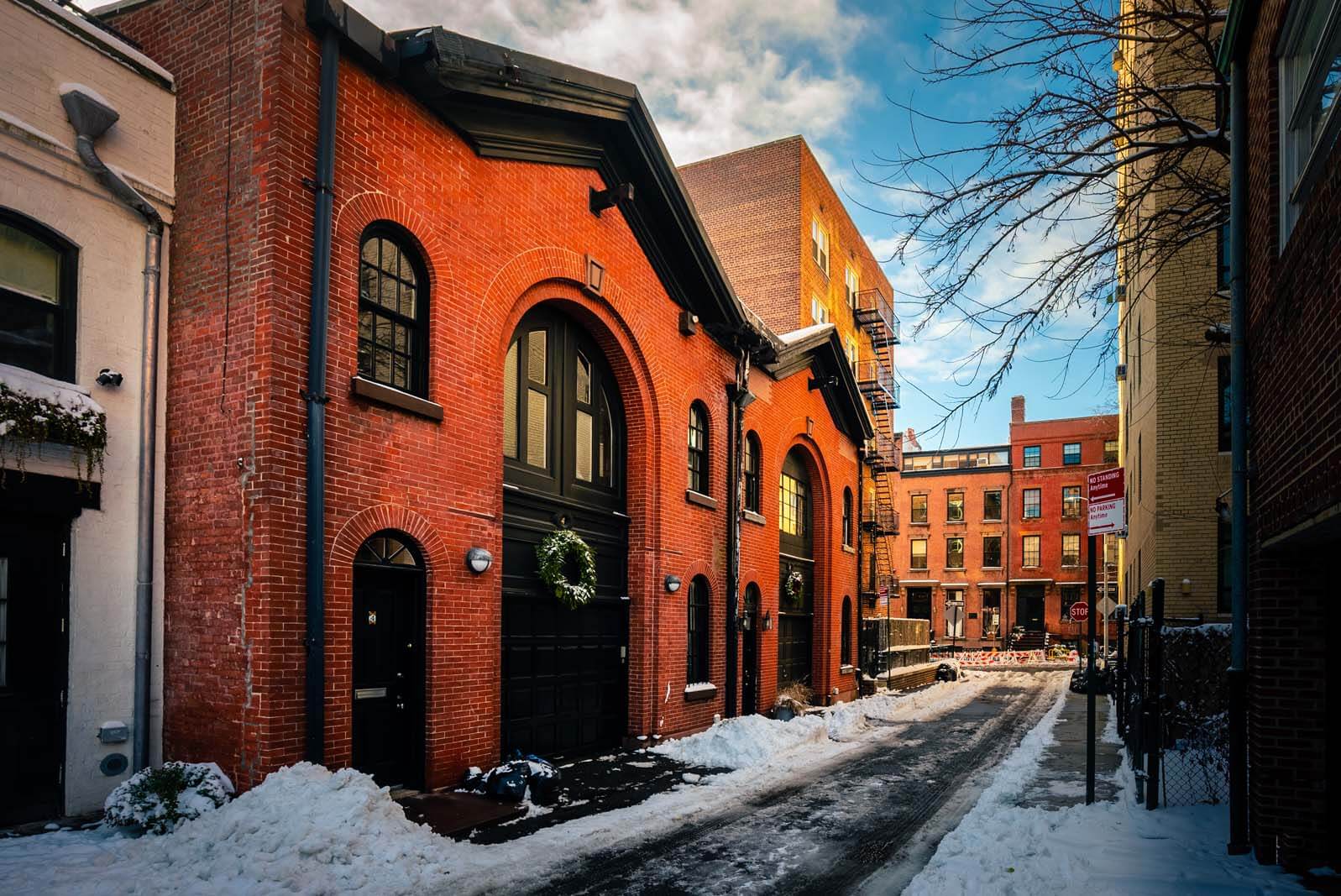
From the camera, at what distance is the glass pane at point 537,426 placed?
502 inches

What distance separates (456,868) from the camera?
7.52m

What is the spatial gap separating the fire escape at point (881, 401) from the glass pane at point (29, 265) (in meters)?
26.1

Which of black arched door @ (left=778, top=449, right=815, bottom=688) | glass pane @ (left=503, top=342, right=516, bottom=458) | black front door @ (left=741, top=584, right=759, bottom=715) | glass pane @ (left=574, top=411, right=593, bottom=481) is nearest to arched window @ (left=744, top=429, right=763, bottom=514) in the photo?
black arched door @ (left=778, top=449, right=815, bottom=688)

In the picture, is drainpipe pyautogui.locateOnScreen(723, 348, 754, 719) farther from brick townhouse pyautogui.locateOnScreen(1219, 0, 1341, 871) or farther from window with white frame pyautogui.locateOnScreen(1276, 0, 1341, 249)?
window with white frame pyautogui.locateOnScreen(1276, 0, 1341, 249)

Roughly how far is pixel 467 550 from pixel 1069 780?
343 inches

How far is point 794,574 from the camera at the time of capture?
2219cm

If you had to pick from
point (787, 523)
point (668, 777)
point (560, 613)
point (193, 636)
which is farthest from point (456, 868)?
point (787, 523)

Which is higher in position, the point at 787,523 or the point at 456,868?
the point at 787,523

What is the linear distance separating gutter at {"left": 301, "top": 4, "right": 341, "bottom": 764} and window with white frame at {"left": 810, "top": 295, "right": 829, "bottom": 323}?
26.0 m

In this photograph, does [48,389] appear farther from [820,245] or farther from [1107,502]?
[820,245]

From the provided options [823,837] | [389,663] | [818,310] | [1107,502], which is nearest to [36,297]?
[389,663]

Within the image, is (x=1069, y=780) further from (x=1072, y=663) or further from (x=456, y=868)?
(x=1072, y=663)

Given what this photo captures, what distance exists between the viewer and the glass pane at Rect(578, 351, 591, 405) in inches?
562

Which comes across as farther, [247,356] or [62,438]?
[247,356]
